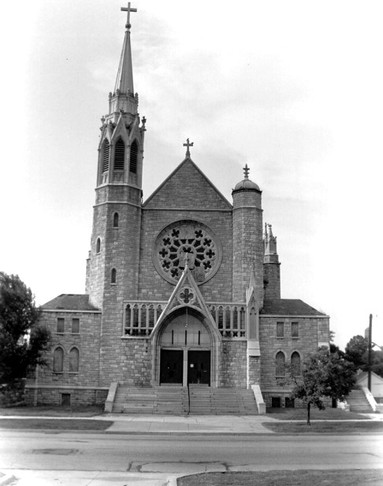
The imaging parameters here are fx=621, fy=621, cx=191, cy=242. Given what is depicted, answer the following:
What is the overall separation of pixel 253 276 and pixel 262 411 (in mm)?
10148

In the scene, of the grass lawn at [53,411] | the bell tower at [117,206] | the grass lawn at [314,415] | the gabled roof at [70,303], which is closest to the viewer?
the grass lawn at [53,411]

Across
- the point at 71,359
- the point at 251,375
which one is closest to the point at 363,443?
the point at 251,375

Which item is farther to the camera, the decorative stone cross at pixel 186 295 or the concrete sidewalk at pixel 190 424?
the decorative stone cross at pixel 186 295

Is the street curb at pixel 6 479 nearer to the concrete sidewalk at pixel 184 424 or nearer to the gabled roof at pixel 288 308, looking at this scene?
the concrete sidewalk at pixel 184 424

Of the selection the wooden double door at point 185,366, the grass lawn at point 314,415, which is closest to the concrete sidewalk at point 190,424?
the grass lawn at point 314,415

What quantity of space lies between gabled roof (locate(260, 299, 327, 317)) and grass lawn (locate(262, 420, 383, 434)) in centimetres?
1441

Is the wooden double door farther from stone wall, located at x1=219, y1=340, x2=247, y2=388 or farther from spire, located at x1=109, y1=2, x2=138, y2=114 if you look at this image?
spire, located at x1=109, y1=2, x2=138, y2=114

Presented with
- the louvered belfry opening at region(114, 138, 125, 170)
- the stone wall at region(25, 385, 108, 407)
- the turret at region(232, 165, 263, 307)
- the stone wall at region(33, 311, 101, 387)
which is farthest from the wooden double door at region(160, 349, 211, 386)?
the louvered belfry opening at region(114, 138, 125, 170)

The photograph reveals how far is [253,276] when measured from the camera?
1741 inches

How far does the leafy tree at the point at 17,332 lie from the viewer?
124 feet

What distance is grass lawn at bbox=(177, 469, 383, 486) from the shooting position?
40.8 ft

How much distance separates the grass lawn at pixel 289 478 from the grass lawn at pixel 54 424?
13938mm

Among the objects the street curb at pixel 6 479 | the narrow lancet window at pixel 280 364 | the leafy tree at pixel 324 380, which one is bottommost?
the street curb at pixel 6 479

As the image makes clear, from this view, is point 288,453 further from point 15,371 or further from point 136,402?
point 15,371
